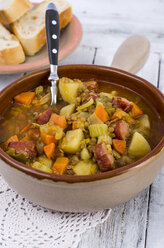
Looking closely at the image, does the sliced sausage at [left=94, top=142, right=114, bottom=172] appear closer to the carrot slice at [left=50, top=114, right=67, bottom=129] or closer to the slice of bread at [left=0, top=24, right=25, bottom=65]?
the carrot slice at [left=50, top=114, right=67, bottom=129]

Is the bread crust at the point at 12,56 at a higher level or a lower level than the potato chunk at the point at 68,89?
lower

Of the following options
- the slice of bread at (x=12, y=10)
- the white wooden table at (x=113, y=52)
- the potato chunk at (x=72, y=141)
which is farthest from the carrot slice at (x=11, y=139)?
the slice of bread at (x=12, y=10)

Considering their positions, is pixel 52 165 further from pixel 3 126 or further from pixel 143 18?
pixel 143 18

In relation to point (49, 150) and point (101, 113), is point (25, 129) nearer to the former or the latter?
point (49, 150)

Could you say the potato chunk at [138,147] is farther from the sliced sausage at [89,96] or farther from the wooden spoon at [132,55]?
the wooden spoon at [132,55]

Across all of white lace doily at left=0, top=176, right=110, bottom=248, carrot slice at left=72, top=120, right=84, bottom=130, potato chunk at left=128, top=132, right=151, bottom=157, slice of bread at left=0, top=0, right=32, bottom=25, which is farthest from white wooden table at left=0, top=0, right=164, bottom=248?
slice of bread at left=0, top=0, right=32, bottom=25
